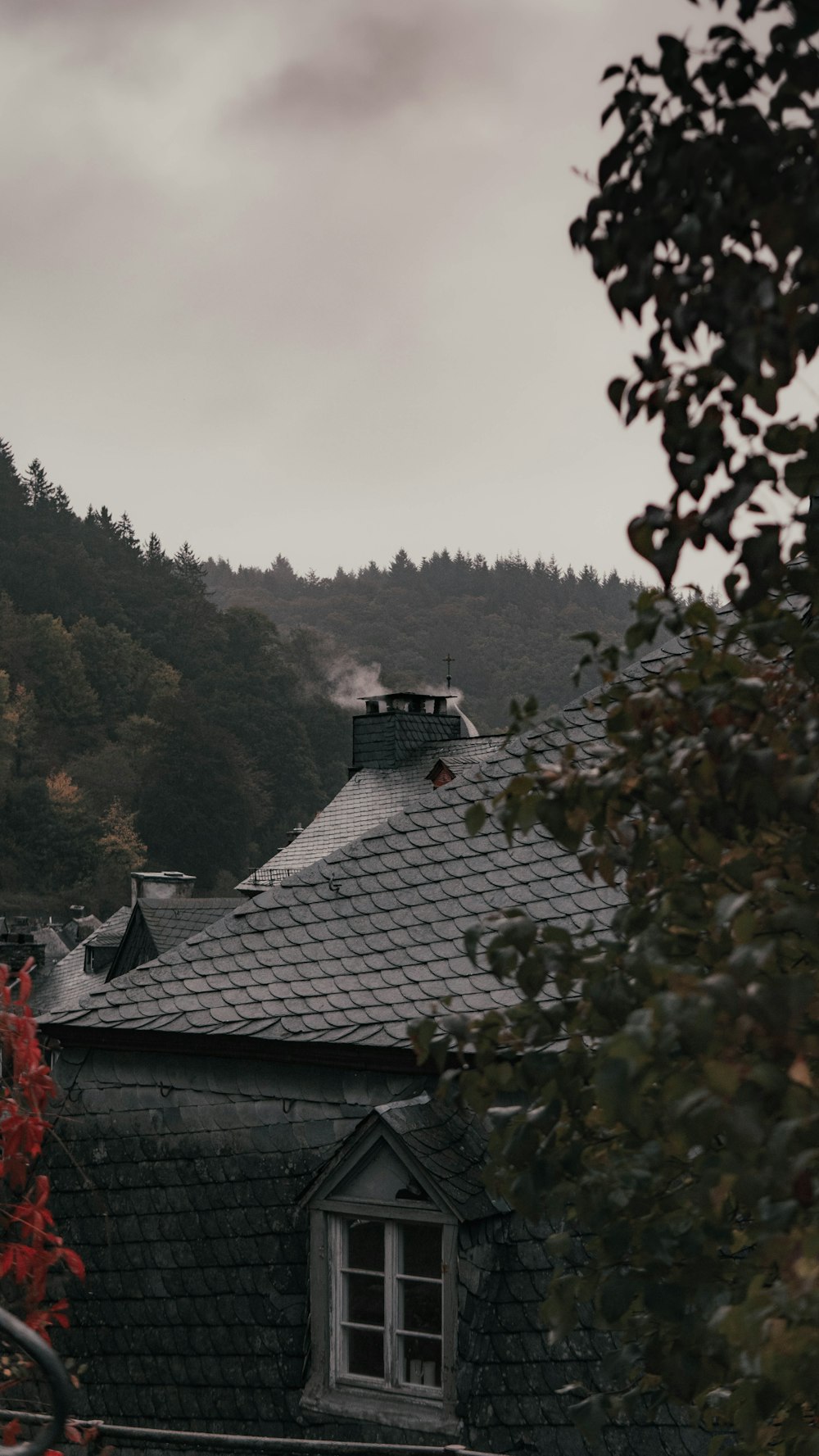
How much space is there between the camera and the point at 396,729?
1240 inches

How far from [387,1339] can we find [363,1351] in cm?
26

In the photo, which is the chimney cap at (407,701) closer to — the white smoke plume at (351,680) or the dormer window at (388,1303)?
the dormer window at (388,1303)

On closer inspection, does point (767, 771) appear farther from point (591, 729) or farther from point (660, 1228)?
point (591, 729)

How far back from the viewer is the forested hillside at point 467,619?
323 feet

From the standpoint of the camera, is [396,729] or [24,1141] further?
[396,729]

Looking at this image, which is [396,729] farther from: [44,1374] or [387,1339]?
[44,1374]

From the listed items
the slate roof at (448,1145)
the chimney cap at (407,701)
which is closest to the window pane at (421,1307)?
the slate roof at (448,1145)

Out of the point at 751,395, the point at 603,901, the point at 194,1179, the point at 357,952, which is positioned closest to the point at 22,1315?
the point at 194,1179

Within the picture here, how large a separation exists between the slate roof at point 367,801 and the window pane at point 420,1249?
66.5 feet

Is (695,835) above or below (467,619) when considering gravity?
below

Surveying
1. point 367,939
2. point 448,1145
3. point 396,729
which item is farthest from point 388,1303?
point 396,729

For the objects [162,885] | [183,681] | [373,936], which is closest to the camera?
[373,936]

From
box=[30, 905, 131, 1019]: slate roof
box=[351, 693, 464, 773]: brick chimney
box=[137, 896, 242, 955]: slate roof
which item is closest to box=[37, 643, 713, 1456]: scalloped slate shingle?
box=[137, 896, 242, 955]: slate roof

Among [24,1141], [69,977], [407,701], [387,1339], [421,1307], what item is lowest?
[69,977]
